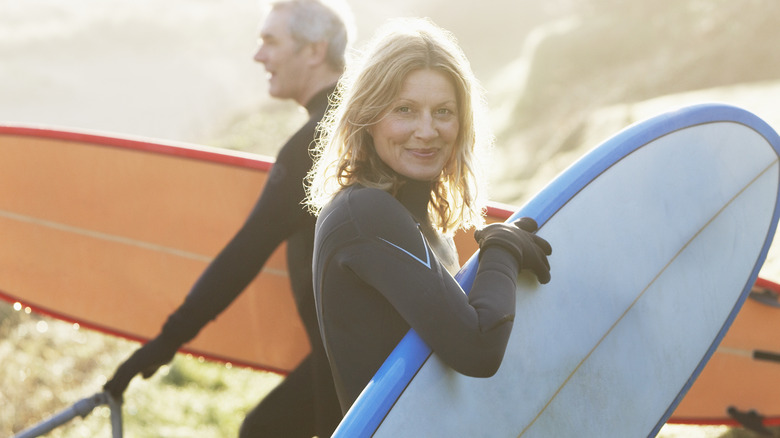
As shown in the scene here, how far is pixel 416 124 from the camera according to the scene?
1.71 metres

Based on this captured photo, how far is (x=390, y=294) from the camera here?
146 centimetres

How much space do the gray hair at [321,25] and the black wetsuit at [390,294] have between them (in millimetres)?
1233

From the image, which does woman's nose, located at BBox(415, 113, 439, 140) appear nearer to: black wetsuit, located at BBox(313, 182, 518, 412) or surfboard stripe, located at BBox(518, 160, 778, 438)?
black wetsuit, located at BBox(313, 182, 518, 412)

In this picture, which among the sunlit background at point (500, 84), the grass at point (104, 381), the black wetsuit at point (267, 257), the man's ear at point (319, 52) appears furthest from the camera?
the sunlit background at point (500, 84)

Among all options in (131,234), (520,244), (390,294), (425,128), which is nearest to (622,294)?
(520,244)

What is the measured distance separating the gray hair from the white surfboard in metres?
0.99

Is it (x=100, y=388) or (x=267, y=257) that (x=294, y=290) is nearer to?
(x=267, y=257)

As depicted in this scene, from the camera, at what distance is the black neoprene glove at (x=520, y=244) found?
163 cm

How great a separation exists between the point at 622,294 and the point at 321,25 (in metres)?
1.35

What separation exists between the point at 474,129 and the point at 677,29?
8.41 m

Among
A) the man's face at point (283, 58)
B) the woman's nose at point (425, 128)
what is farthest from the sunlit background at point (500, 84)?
the woman's nose at point (425, 128)

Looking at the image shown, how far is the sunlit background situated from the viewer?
562cm

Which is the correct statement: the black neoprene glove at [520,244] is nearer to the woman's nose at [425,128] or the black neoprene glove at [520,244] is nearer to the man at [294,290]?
the woman's nose at [425,128]

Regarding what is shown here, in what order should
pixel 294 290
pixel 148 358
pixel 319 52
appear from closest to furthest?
pixel 148 358 → pixel 294 290 → pixel 319 52
